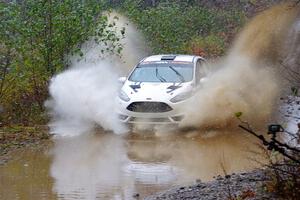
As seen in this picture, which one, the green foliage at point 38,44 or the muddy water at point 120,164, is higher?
the green foliage at point 38,44

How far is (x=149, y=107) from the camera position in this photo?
14.1 meters

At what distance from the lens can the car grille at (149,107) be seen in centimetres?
1402

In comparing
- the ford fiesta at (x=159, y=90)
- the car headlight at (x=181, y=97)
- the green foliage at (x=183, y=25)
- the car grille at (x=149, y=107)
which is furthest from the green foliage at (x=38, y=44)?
the car headlight at (x=181, y=97)

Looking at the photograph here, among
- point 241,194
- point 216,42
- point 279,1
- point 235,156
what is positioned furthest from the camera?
point 279,1

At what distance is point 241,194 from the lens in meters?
7.21

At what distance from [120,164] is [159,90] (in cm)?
368

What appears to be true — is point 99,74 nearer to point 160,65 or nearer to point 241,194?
point 160,65

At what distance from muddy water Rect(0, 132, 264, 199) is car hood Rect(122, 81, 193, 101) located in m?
0.90

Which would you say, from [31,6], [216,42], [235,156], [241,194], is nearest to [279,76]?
[216,42]

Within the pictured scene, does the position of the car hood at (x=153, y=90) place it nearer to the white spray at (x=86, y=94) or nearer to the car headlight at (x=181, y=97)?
the car headlight at (x=181, y=97)

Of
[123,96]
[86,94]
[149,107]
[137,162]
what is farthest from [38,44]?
[137,162]

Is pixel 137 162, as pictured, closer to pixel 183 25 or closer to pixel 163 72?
pixel 163 72

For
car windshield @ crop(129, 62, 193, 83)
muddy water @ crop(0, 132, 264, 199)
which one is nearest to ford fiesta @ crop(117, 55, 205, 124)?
car windshield @ crop(129, 62, 193, 83)

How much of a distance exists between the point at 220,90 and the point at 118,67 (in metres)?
6.18
